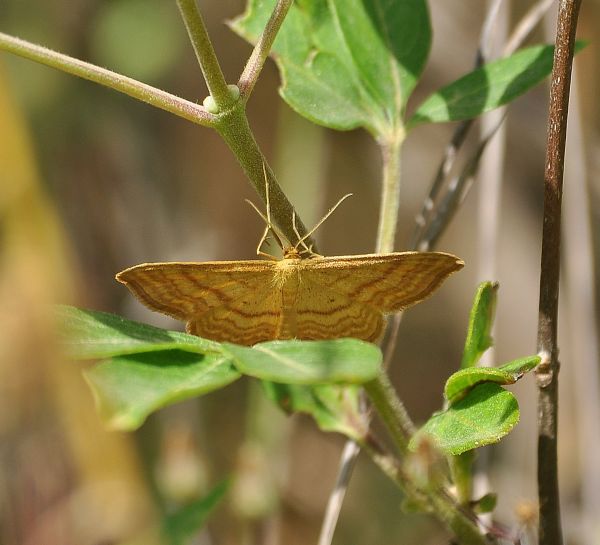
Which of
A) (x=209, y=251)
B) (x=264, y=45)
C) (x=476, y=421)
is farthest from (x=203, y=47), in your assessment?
(x=209, y=251)

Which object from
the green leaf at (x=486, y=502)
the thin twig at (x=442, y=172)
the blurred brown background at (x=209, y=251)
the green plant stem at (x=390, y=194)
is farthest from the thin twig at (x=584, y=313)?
the green leaf at (x=486, y=502)

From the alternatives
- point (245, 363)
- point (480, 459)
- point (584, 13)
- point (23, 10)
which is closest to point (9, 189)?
point (23, 10)

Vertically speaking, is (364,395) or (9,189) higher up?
(9,189)

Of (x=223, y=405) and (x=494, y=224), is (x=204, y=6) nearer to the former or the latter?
(x=223, y=405)

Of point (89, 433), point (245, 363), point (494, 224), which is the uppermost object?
point (494, 224)

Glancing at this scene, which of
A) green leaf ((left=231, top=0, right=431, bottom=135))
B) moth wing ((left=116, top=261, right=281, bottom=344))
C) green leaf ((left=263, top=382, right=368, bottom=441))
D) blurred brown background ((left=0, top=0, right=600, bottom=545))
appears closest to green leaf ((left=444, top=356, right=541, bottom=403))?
green leaf ((left=263, top=382, right=368, bottom=441))

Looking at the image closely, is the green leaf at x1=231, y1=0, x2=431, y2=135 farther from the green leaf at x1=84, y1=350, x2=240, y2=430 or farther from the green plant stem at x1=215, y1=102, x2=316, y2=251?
the green leaf at x1=84, y1=350, x2=240, y2=430
